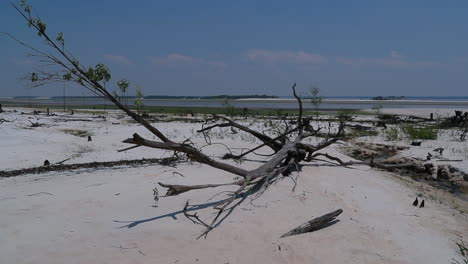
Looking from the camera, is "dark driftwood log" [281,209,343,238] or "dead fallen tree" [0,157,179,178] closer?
"dark driftwood log" [281,209,343,238]

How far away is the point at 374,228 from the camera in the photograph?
13.4ft

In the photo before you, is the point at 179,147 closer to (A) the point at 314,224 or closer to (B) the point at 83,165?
(A) the point at 314,224

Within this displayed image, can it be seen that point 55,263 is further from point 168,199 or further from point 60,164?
point 60,164

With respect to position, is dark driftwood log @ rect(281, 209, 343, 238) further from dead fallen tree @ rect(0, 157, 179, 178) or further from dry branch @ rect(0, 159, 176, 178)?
dry branch @ rect(0, 159, 176, 178)

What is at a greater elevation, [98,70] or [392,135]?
[98,70]

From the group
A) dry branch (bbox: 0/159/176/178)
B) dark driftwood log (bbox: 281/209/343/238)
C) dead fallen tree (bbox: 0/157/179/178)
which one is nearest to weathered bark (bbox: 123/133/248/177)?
dark driftwood log (bbox: 281/209/343/238)

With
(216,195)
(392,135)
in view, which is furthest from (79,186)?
(392,135)

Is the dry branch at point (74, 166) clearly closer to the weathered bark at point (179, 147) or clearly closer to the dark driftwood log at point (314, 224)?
the weathered bark at point (179, 147)

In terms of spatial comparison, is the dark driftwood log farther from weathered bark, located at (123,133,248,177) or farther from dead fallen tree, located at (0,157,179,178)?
dead fallen tree, located at (0,157,179,178)

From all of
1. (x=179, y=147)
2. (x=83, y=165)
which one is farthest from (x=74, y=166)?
(x=179, y=147)

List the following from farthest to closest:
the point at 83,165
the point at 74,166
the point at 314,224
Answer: the point at 83,165
the point at 74,166
the point at 314,224

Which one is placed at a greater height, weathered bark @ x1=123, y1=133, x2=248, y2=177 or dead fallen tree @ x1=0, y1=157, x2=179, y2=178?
weathered bark @ x1=123, y1=133, x2=248, y2=177

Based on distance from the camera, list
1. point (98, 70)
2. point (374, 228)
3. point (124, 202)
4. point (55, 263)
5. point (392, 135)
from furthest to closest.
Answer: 1. point (392, 135)
2. point (98, 70)
3. point (124, 202)
4. point (374, 228)
5. point (55, 263)

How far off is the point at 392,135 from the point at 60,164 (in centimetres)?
977
